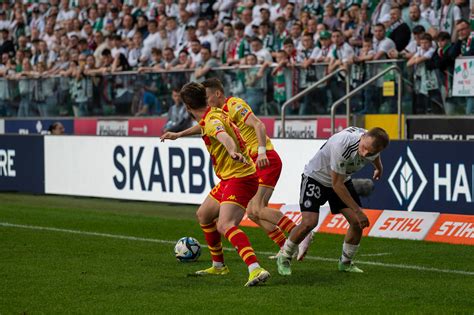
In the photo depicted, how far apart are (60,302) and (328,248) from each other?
200 inches

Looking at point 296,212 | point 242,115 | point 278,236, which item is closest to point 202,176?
point 296,212

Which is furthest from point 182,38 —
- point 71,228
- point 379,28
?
point 71,228

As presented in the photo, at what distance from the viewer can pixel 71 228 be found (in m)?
16.0

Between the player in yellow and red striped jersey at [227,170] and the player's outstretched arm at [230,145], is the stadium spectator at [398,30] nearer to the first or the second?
the player in yellow and red striped jersey at [227,170]

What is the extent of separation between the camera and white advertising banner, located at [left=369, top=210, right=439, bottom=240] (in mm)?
14602

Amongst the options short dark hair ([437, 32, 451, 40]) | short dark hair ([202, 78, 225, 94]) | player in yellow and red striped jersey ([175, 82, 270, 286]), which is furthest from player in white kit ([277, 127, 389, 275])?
short dark hair ([437, 32, 451, 40])

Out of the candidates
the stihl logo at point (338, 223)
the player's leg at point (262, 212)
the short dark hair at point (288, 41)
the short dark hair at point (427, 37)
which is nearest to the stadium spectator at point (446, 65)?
the short dark hair at point (427, 37)

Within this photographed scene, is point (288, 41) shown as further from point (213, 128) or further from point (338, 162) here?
point (213, 128)

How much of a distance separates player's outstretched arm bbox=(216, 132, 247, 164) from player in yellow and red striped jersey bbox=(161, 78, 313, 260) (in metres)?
0.71

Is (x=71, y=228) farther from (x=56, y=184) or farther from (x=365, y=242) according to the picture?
(x=56, y=184)

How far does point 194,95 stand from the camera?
10.4 m

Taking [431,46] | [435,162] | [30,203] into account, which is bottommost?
[30,203]

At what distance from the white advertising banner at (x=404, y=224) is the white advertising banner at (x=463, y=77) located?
136 inches

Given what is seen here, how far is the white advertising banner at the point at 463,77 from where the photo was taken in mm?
17656
